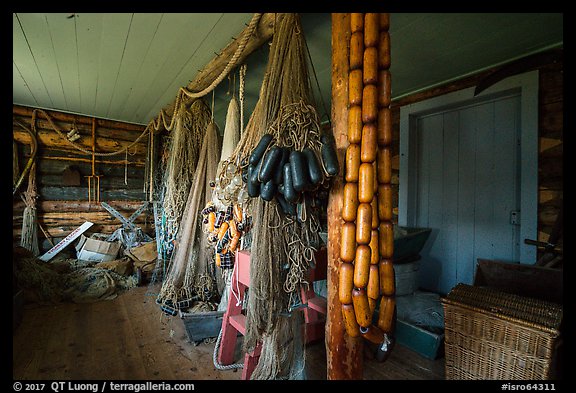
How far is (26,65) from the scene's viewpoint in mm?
2404

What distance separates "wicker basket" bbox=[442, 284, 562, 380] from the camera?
3.89 feet

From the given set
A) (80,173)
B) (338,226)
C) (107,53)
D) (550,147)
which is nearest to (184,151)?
(107,53)

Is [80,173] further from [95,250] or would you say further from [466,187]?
[466,187]

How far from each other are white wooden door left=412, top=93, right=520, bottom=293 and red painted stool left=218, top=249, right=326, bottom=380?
5.33 feet

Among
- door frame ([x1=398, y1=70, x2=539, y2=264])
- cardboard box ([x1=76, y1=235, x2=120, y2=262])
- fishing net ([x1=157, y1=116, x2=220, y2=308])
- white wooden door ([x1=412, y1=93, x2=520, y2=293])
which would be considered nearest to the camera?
door frame ([x1=398, y1=70, x2=539, y2=264])

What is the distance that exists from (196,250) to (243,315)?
3.49 feet

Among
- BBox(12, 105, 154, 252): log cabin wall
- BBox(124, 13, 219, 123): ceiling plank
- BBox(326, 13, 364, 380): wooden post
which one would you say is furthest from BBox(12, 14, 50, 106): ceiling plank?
BBox(326, 13, 364, 380): wooden post

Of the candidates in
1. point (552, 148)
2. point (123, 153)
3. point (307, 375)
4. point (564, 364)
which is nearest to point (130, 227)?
point (123, 153)

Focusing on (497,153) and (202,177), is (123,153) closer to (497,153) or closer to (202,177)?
(202,177)

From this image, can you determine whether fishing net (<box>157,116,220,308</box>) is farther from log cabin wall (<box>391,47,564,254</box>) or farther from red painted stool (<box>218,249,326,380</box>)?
log cabin wall (<box>391,47,564,254</box>)

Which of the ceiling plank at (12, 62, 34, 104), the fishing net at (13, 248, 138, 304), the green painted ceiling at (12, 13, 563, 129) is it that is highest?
the ceiling plank at (12, 62, 34, 104)

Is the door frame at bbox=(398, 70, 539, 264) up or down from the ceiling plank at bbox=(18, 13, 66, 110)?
down

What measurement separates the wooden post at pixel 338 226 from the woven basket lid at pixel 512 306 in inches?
28.6

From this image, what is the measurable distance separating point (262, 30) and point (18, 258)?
3833 mm
